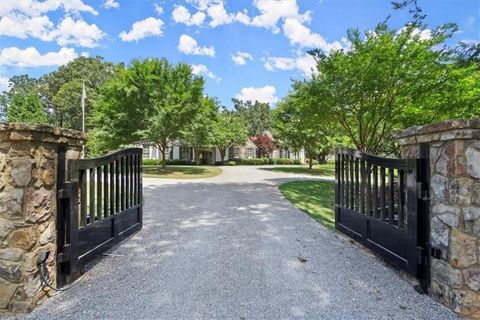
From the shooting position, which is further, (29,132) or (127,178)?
(127,178)

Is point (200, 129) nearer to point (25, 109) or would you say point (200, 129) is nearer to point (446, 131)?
point (25, 109)

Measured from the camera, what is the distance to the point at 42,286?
2531 millimetres

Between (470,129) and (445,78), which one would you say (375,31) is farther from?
(470,129)

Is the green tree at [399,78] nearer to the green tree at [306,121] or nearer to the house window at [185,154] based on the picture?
the green tree at [306,121]

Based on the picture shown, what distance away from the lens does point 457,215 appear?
7.98ft

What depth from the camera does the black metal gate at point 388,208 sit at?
2.79 m

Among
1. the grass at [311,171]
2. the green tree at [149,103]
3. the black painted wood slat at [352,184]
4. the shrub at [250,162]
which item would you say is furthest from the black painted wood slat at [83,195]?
the shrub at [250,162]

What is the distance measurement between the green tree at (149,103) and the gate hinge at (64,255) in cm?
1514

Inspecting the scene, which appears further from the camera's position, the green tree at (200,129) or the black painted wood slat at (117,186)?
the green tree at (200,129)

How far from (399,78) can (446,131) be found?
22.2 ft

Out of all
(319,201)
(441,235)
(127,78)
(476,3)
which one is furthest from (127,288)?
(127,78)

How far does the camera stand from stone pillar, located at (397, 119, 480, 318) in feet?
7.70

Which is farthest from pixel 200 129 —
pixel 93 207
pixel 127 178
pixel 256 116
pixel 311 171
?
pixel 256 116

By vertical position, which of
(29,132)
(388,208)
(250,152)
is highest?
(250,152)
